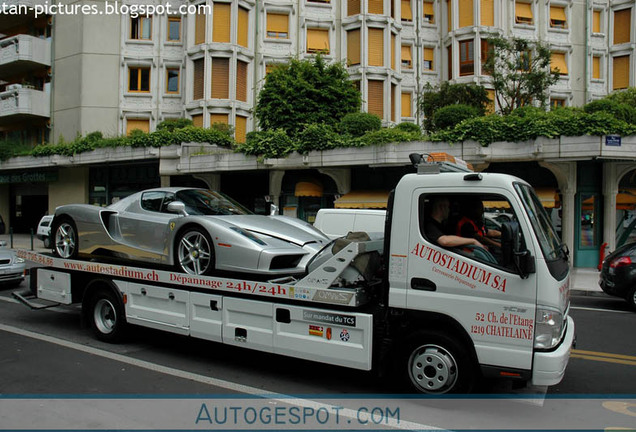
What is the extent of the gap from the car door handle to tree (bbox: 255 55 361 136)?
52.3 feet

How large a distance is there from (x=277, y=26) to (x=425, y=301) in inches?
971

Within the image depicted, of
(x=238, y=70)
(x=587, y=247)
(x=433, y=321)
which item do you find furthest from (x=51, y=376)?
(x=238, y=70)

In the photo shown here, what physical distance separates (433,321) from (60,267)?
19.0 feet

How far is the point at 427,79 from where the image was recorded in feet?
93.6

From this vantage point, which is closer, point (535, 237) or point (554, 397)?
point (535, 237)

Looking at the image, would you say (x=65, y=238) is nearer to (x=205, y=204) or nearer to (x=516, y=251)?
(x=205, y=204)

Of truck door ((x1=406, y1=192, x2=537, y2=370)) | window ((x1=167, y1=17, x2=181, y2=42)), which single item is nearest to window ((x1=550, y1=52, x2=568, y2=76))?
window ((x1=167, y1=17, x2=181, y2=42))

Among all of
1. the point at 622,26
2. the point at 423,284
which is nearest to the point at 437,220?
the point at 423,284

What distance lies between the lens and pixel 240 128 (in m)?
25.7

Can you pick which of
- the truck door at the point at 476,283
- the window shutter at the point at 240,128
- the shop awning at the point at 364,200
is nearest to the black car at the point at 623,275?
the truck door at the point at 476,283

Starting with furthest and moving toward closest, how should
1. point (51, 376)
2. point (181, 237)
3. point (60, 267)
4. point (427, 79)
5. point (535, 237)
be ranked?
point (427, 79) → point (60, 267) → point (181, 237) → point (51, 376) → point (535, 237)

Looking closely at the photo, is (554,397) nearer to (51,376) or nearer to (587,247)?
(51,376)

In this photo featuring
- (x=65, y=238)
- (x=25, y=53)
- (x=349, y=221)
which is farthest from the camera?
(x=25, y=53)

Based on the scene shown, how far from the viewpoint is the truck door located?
14.1 ft
